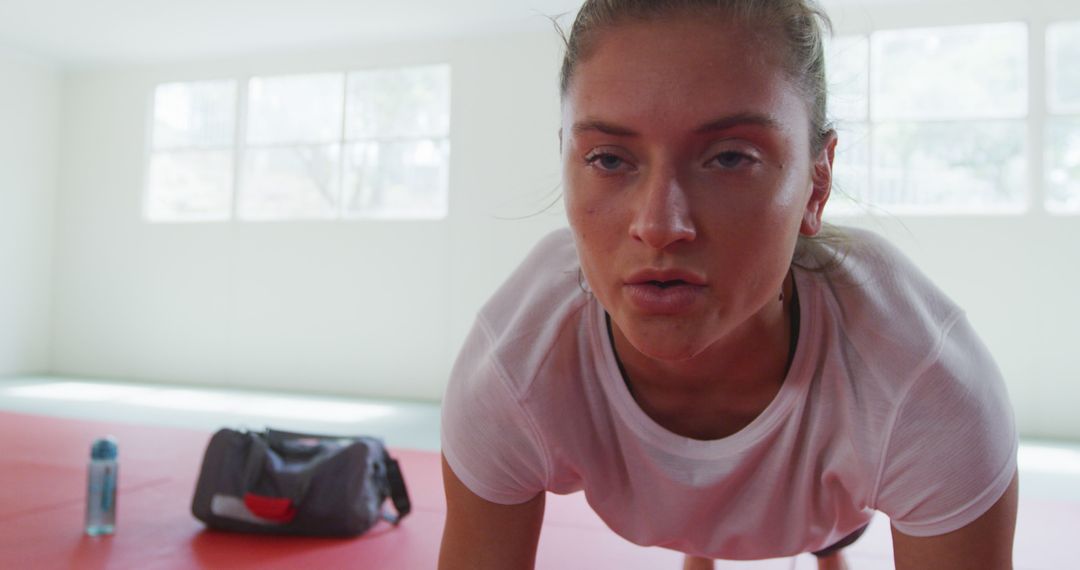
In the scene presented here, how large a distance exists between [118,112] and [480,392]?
855 centimetres

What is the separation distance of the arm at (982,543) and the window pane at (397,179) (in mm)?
6229

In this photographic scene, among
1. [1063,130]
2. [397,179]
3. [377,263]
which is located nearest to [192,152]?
[397,179]

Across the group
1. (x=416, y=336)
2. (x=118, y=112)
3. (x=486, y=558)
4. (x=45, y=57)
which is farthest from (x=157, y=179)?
(x=486, y=558)

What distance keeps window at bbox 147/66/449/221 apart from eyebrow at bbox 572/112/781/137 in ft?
20.2

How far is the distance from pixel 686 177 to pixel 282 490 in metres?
2.04

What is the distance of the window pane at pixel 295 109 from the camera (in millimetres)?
7457

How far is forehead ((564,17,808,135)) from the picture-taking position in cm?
91

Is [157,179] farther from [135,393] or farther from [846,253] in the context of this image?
[846,253]

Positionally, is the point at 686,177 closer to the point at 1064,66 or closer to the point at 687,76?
the point at 687,76

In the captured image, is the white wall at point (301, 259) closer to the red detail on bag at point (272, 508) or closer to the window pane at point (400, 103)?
the window pane at point (400, 103)

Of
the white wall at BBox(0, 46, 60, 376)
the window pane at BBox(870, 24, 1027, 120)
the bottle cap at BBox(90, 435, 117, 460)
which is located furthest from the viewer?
the white wall at BBox(0, 46, 60, 376)

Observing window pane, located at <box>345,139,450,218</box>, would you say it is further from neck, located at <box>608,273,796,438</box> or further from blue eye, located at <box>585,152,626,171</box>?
blue eye, located at <box>585,152,626,171</box>

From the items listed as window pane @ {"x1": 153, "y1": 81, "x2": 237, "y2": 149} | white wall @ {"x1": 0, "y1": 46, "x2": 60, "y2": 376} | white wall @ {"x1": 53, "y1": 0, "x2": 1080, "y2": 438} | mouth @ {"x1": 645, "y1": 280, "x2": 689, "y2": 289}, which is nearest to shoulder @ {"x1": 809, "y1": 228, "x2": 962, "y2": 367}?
mouth @ {"x1": 645, "y1": 280, "x2": 689, "y2": 289}

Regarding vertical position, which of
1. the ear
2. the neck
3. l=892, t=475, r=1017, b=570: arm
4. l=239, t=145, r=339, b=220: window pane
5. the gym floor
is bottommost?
the gym floor
